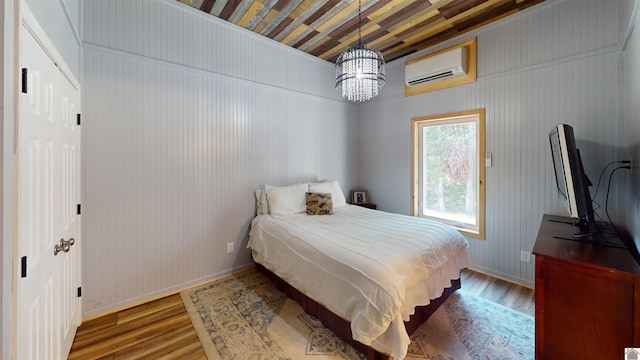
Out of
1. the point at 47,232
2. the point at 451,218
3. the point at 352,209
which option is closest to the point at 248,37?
the point at 352,209

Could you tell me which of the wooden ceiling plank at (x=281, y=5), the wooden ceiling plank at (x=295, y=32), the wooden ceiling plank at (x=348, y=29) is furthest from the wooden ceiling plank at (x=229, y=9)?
the wooden ceiling plank at (x=348, y=29)

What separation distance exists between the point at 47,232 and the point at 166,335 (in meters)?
1.16

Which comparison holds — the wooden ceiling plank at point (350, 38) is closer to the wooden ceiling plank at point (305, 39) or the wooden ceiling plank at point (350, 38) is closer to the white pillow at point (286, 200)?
the wooden ceiling plank at point (305, 39)

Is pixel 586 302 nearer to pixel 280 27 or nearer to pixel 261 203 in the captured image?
pixel 261 203

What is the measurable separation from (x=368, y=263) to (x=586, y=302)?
110cm

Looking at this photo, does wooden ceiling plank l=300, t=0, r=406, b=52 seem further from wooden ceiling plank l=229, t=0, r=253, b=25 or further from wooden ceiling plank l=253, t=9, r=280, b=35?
wooden ceiling plank l=229, t=0, r=253, b=25

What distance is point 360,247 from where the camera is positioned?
1.95 metres

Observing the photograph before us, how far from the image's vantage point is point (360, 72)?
7.48 feet

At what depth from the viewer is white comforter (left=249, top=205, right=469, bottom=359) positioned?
1535mm

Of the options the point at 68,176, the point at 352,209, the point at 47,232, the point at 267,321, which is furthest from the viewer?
the point at 352,209

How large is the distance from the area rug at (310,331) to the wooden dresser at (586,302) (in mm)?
545

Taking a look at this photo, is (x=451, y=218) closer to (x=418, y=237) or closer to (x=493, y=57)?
(x=418, y=237)

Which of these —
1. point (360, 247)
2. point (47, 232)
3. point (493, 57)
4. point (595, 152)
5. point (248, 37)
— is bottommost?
point (360, 247)

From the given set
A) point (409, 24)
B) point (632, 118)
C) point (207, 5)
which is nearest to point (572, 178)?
point (632, 118)
